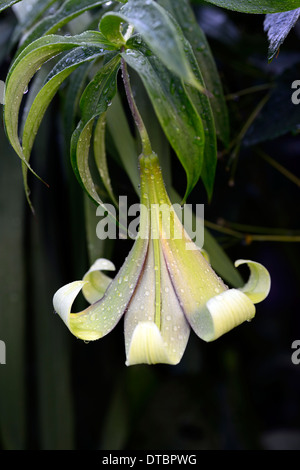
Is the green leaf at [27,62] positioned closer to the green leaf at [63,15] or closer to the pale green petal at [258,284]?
the green leaf at [63,15]

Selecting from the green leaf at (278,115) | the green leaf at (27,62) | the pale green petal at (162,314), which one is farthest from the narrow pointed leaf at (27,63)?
the green leaf at (278,115)

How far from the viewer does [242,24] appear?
703 millimetres

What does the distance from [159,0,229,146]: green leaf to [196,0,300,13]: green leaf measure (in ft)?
0.32

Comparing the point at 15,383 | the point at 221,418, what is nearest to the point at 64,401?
the point at 15,383

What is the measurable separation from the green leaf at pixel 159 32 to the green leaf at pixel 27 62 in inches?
0.9

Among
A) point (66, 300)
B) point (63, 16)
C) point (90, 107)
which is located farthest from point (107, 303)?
point (63, 16)

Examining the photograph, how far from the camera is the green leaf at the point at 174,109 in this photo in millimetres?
277

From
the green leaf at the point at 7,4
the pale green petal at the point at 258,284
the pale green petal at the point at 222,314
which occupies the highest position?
the green leaf at the point at 7,4

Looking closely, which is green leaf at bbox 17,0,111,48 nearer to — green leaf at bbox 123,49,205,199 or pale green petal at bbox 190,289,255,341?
green leaf at bbox 123,49,205,199

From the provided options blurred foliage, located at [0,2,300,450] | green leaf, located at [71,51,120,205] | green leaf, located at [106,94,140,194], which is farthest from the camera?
blurred foliage, located at [0,2,300,450]

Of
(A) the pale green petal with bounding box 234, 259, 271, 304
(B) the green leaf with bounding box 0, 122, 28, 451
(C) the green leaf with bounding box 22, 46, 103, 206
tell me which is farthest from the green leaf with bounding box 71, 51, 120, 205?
(B) the green leaf with bounding box 0, 122, 28, 451

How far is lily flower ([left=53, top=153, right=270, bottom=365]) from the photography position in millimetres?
315

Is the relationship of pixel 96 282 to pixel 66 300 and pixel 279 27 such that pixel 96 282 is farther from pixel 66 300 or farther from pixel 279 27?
pixel 279 27

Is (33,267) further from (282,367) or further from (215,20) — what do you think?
(282,367)
